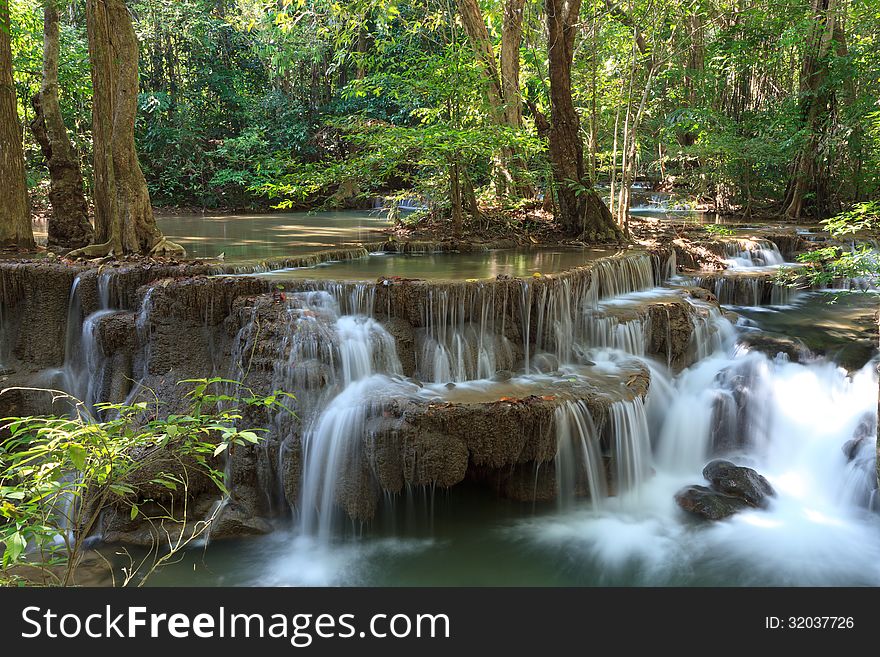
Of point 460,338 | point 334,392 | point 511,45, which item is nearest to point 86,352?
point 334,392

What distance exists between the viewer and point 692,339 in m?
8.35

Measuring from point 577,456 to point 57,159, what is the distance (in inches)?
354

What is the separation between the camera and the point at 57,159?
10.1 m

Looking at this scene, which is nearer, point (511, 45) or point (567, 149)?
point (567, 149)

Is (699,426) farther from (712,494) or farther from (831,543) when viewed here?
(831,543)

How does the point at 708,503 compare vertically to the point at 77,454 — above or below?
below

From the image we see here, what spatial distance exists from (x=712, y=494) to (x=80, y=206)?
392 inches

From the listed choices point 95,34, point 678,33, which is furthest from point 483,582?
point 678,33

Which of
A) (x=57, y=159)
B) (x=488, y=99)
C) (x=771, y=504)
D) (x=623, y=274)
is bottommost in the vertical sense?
(x=771, y=504)

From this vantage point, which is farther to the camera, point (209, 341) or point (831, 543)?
point (209, 341)

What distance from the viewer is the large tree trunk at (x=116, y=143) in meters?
8.82

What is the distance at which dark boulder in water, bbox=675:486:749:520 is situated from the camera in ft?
20.4

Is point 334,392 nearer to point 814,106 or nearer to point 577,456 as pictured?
point 577,456

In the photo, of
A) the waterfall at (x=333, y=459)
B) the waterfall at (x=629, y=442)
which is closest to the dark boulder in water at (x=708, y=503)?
the waterfall at (x=629, y=442)
